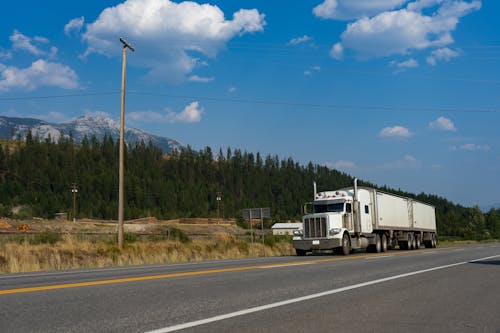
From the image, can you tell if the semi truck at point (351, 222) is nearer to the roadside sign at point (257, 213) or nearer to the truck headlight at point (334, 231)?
the truck headlight at point (334, 231)

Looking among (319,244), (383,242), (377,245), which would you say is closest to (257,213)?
(319,244)

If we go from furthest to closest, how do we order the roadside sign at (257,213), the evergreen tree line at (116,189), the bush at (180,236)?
the evergreen tree line at (116,189) < the bush at (180,236) < the roadside sign at (257,213)

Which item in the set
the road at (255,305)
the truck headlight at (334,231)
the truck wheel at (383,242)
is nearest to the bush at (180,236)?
the truck headlight at (334,231)

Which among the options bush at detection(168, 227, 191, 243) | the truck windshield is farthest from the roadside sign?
bush at detection(168, 227, 191, 243)

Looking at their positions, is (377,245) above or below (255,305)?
above

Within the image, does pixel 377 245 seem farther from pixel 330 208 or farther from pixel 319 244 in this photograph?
pixel 319 244

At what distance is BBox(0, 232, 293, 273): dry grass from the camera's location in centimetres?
2016

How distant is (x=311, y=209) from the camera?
28188 mm

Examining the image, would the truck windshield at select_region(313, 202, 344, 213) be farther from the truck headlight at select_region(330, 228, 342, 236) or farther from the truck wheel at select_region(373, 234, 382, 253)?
the truck wheel at select_region(373, 234, 382, 253)

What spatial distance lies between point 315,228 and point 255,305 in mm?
19395

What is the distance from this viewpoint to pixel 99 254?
24422 millimetres

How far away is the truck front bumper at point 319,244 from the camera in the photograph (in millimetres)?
25781

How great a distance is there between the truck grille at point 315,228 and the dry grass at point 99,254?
4132mm

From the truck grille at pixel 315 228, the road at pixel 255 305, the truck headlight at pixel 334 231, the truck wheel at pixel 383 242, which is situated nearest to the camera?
the road at pixel 255 305
